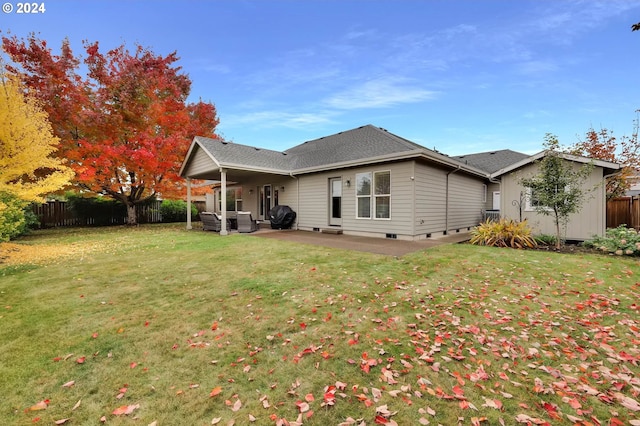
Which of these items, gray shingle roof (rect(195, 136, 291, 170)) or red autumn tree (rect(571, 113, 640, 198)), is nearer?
gray shingle roof (rect(195, 136, 291, 170))

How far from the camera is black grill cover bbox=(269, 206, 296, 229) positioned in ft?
43.4

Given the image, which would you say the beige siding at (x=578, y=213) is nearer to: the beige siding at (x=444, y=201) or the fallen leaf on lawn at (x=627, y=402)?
the beige siding at (x=444, y=201)

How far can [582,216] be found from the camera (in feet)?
29.7

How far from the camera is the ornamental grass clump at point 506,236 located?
832 centimetres

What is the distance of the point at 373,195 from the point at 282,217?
4.84m

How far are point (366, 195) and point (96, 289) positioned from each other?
8453 millimetres

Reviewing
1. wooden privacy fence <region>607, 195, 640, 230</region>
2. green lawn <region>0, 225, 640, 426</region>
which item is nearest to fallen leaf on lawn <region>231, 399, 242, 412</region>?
green lawn <region>0, 225, 640, 426</region>

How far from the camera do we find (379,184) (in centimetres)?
1034

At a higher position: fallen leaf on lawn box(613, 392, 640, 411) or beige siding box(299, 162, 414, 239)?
beige siding box(299, 162, 414, 239)

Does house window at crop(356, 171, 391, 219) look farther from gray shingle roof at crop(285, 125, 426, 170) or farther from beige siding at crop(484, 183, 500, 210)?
beige siding at crop(484, 183, 500, 210)

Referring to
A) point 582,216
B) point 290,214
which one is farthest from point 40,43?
point 582,216

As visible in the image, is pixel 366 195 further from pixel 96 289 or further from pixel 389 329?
pixel 96 289

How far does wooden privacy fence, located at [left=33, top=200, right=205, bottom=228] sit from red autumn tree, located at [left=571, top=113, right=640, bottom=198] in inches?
968

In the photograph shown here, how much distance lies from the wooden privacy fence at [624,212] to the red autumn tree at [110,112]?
68.3 ft
